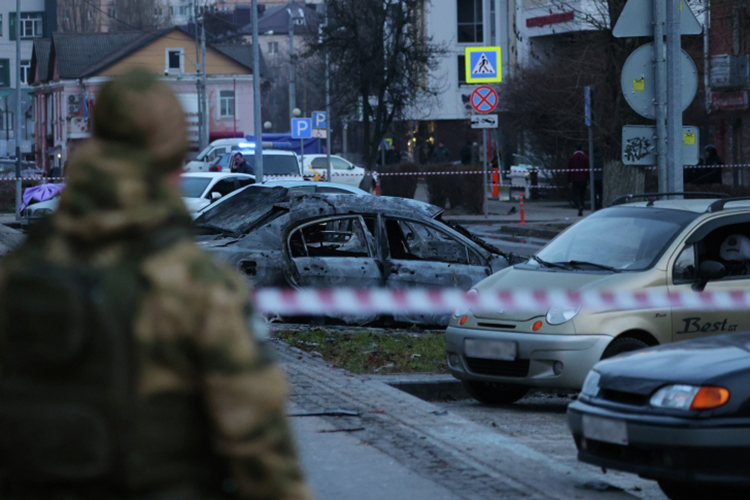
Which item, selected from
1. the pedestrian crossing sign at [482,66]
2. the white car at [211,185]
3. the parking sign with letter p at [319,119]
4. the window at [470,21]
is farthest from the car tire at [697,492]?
the window at [470,21]

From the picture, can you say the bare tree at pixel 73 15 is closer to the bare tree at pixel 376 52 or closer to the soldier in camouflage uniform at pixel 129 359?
the bare tree at pixel 376 52

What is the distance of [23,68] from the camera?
330ft

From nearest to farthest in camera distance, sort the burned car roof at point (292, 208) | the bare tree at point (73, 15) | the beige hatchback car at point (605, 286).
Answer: the beige hatchback car at point (605, 286) < the burned car roof at point (292, 208) < the bare tree at point (73, 15)

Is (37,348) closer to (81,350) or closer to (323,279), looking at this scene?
(81,350)

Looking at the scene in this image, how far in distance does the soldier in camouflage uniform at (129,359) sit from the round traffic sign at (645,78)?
30.6ft

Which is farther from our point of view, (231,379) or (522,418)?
(522,418)

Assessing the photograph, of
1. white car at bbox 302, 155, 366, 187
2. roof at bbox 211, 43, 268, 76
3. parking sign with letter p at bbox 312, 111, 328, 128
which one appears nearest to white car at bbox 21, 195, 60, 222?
parking sign with letter p at bbox 312, 111, 328, 128

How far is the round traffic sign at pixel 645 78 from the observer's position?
438 inches

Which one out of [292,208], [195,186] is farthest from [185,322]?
[195,186]

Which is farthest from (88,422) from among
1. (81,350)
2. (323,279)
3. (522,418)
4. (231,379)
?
(323,279)

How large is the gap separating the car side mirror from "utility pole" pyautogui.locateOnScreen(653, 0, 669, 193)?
119 inches

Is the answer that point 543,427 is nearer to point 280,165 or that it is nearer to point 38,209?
point 38,209

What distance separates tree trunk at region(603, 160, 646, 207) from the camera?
19359mm

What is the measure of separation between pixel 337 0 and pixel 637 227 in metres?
34.9
